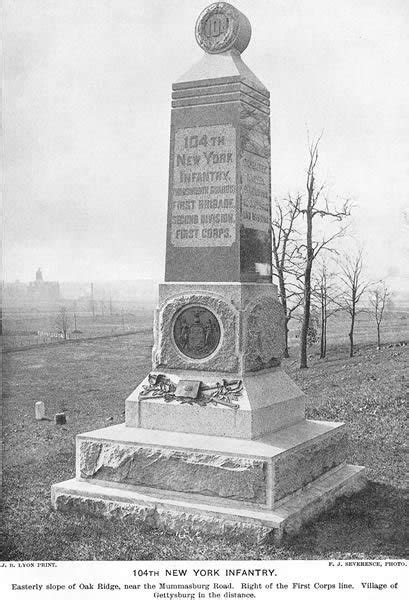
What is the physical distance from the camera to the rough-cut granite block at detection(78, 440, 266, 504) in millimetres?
6539

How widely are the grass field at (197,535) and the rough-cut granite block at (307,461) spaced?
369 millimetres

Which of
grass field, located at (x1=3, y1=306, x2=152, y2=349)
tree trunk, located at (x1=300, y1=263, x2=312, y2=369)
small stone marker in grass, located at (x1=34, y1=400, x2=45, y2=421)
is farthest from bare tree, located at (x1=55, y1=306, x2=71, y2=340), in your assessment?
small stone marker in grass, located at (x1=34, y1=400, x2=45, y2=421)

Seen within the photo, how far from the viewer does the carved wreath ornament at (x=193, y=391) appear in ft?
23.6

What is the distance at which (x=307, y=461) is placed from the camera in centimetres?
713

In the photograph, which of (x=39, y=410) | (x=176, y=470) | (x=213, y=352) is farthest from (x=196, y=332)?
(x=39, y=410)

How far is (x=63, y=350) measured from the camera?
87.2ft

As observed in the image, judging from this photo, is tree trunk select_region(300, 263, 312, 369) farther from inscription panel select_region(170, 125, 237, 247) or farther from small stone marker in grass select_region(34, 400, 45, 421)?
inscription panel select_region(170, 125, 237, 247)

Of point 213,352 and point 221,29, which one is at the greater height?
point 221,29

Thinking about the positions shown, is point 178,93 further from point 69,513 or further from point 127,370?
point 127,370

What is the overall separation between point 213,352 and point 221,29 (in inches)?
128

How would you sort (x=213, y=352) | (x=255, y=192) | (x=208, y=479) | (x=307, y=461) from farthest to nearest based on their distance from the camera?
(x=255, y=192) < (x=213, y=352) < (x=307, y=461) < (x=208, y=479)

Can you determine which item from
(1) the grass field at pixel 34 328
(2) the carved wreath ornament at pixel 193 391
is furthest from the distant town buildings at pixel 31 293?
(2) the carved wreath ornament at pixel 193 391

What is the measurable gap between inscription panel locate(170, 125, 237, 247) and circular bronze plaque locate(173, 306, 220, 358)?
69 cm

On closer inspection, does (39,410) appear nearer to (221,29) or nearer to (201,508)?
(201,508)
